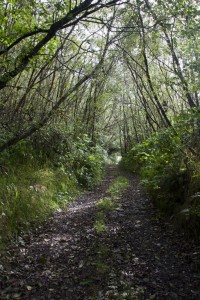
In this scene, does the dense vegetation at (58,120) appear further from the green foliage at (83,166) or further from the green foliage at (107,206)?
the green foliage at (107,206)

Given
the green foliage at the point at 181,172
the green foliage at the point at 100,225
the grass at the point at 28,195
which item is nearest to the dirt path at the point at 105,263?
the green foliage at the point at 100,225

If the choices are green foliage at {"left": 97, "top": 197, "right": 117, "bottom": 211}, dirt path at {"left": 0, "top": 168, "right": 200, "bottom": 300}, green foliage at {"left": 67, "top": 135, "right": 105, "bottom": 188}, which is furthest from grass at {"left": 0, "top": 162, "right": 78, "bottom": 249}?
green foliage at {"left": 67, "top": 135, "right": 105, "bottom": 188}

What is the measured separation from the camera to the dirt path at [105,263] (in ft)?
11.1

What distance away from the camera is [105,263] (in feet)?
13.3

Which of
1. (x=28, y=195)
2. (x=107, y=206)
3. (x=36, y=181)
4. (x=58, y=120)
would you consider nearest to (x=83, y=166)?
(x=58, y=120)

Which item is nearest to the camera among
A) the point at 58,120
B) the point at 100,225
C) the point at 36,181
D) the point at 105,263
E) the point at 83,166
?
the point at 105,263

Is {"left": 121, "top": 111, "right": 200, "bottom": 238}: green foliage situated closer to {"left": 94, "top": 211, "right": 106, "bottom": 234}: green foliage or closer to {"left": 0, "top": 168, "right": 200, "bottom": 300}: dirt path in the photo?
{"left": 0, "top": 168, "right": 200, "bottom": 300}: dirt path

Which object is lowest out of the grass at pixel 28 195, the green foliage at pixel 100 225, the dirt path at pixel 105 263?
the dirt path at pixel 105 263

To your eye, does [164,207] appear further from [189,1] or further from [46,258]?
[189,1]

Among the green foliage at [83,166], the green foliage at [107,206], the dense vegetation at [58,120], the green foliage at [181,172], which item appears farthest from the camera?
the green foliage at [83,166]

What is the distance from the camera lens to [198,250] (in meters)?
4.21

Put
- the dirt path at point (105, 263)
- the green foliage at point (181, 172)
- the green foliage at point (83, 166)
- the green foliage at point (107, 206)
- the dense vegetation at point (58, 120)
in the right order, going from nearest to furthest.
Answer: the dirt path at point (105, 263) < the dense vegetation at point (58, 120) < the green foliage at point (181, 172) < the green foliage at point (107, 206) < the green foliage at point (83, 166)

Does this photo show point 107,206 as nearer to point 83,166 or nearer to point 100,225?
point 100,225

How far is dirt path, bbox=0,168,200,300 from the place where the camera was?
11.1ft
